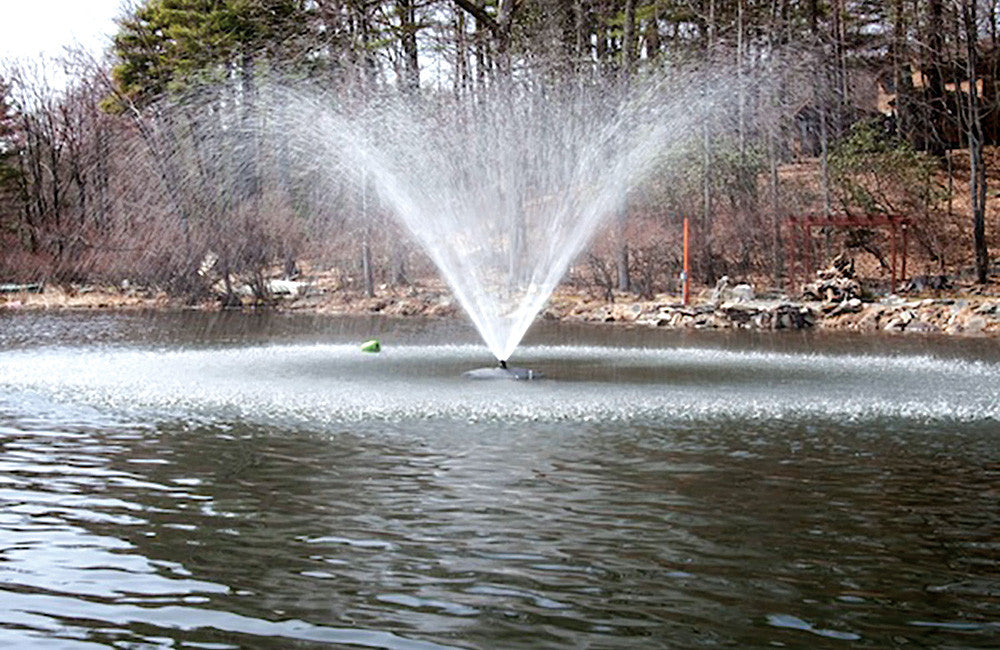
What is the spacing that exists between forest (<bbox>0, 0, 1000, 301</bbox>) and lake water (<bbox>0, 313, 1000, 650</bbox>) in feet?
74.3

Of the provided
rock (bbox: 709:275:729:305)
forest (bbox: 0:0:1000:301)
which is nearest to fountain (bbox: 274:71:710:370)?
forest (bbox: 0:0:1000:301)

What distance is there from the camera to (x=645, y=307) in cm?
3944

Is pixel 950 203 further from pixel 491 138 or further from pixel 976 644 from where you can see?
pixel 976 644

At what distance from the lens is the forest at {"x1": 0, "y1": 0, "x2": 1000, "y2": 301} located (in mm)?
44750

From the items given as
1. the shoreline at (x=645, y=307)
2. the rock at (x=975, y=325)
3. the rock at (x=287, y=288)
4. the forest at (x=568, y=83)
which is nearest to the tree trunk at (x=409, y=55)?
the forest at (x=568, y=83)

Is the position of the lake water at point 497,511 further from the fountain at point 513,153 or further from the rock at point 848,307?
the rock at point 848,307

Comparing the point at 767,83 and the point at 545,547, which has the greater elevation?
the point at 767,83

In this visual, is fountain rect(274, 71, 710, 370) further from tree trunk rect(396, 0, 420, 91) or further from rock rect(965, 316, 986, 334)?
rock rect(965, 316, 986, 334)

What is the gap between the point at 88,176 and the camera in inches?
2484

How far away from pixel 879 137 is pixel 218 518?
4279 cm

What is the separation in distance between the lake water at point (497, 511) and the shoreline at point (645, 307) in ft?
45.7

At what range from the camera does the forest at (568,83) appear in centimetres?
4475

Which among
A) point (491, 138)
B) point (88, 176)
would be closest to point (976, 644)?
point (491, 138)

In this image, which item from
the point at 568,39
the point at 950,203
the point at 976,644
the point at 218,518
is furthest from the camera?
the point at 568,39
